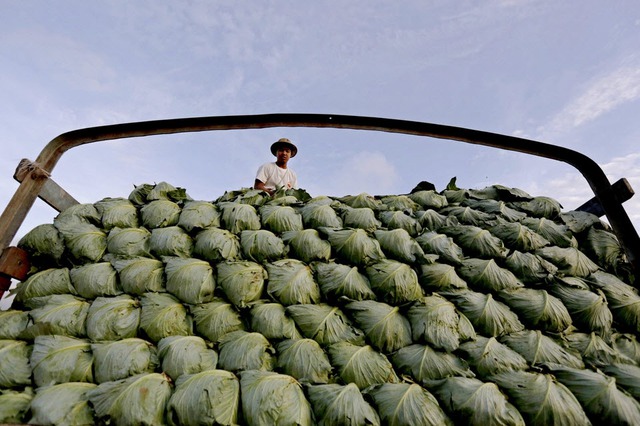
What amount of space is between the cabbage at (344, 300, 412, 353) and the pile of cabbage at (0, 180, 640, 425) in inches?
0.4

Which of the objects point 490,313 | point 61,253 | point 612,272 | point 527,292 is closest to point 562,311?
point 527,292

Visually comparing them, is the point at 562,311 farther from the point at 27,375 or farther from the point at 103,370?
the point at 27,375

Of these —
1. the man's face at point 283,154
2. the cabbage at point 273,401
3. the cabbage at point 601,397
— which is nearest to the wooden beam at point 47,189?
the cabbage at point 273,401

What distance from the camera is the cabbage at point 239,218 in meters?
3.51

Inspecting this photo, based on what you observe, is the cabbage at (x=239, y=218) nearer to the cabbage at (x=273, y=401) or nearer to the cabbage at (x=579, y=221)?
the cabbage at (x=273, y=401)

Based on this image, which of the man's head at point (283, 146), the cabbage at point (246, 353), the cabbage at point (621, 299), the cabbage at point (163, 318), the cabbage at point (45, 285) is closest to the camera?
the cabbage at point (246, 353)

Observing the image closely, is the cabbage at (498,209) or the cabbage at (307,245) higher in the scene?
the cabbage at (498,209)

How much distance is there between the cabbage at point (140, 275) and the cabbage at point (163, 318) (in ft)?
0.46

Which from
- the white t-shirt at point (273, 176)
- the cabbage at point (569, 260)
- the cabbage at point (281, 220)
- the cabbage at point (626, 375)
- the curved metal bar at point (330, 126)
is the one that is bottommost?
the cabbage at point (626, 375)

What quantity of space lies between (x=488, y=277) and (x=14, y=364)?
12.2 feet

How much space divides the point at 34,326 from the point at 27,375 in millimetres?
416

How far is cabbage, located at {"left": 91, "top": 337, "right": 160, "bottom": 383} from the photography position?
242cm

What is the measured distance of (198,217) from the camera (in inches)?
139

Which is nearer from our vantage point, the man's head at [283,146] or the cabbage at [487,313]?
the cabbage at [487,313]
